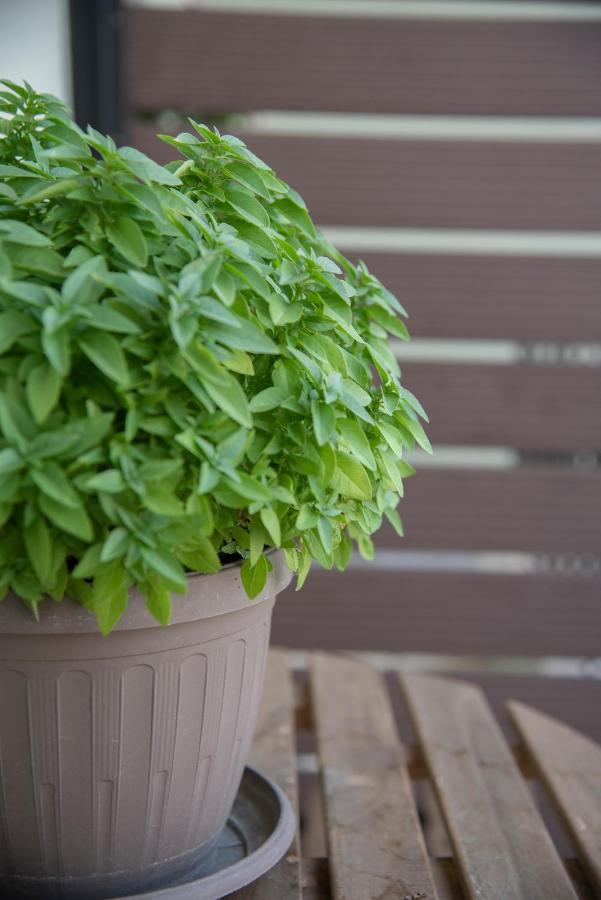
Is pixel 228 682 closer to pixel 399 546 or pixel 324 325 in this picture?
pixel 324 325

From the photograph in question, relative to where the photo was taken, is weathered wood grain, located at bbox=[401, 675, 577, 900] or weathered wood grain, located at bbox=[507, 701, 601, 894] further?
weathered wood grain, located at bbox=[507, 701, 601, 894]

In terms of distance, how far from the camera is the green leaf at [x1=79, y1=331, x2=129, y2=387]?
0.68m

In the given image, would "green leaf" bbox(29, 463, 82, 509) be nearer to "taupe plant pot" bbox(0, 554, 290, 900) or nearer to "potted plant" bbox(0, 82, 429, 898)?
Result: "potted plant" bbox(0, 82, 429, 898)

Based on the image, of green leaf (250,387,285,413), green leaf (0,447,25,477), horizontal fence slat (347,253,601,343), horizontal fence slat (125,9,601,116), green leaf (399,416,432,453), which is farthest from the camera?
horizontal fence slat (347,253,601,343)

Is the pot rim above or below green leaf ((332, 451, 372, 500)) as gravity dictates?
below

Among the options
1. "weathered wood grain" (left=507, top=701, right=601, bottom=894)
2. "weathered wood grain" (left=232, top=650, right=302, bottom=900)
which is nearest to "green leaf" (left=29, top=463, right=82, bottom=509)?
"weathered wood grain" (left=232, top=650, right=302, bottom=900)

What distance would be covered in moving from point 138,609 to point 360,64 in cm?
165

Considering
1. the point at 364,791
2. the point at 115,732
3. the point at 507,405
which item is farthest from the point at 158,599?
the point at 507,405

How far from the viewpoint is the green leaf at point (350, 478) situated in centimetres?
81

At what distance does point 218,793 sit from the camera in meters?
0.89

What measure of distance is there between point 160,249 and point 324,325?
0.17 meters

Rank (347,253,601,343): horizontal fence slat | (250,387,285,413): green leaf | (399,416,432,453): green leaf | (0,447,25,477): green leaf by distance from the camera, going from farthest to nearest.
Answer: (347,253,601,343): horizontal fence slat < (399,416,432,453): green leaf < (250,387,285,413): green leaf < (0,447,25,477): green leaf

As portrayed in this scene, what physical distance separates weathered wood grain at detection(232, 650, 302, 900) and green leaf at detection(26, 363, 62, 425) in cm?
53

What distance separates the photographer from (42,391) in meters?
0.67
